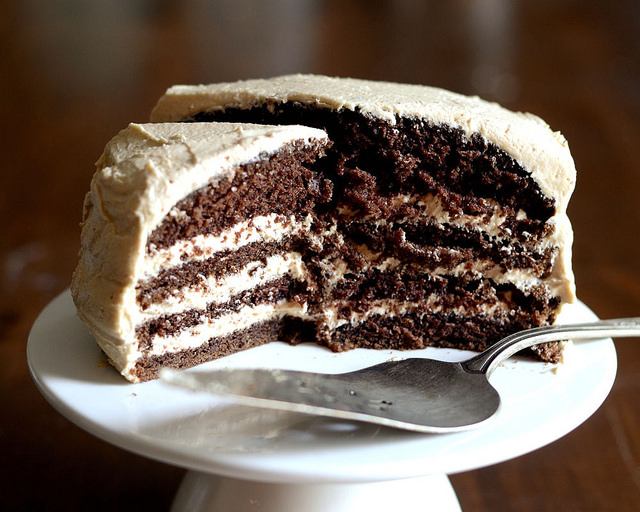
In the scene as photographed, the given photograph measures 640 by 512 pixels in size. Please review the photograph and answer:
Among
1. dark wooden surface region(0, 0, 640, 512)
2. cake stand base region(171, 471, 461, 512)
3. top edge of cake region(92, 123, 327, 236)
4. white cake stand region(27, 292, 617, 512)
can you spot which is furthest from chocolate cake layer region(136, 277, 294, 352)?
dark wooden surface region(0, 0, 640, 512)

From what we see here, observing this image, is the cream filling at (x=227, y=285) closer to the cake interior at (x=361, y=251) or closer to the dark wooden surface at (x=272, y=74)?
the cake interior at (x=361, y=251)

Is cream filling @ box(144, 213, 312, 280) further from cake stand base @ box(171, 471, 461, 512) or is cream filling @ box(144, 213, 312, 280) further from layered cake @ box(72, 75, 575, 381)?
cake stand base @ box(171, 471, 461, 512)

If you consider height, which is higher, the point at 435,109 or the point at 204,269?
the point at 435,109

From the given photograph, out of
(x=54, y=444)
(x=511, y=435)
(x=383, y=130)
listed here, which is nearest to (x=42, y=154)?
(x=54, y=444)

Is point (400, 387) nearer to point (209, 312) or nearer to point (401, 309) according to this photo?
point (401, 309)

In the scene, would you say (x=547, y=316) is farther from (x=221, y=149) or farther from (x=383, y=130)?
(x=221, y=149)

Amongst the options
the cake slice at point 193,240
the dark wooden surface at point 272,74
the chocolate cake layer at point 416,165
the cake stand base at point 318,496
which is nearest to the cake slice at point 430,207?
the chocolate cake layer at point 416,165

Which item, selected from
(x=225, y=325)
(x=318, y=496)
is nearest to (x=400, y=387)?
(x=318, y=496)
